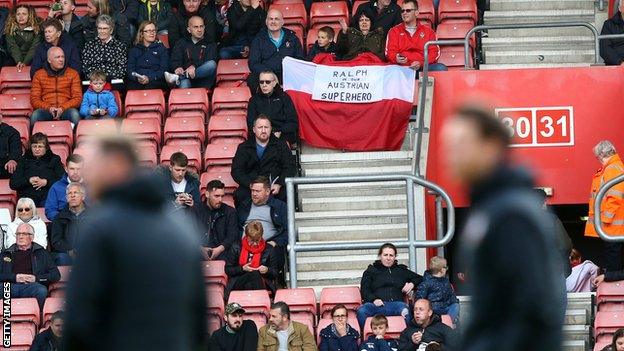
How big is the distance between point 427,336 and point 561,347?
309 inches

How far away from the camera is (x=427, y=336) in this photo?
13609mm

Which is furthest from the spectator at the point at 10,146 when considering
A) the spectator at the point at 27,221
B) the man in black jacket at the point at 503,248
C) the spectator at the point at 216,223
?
the man in black jacket at the point at 503,248

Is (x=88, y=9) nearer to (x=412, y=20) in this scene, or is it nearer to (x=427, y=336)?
(x=412, y=20)

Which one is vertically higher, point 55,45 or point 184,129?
point 55,45

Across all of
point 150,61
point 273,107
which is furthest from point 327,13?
point 273,107

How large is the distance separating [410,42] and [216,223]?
313 cm

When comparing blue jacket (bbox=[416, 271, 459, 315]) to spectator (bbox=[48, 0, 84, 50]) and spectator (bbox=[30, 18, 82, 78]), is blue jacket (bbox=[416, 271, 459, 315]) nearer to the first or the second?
spectator (bbox=[30, 18, 82, 78])

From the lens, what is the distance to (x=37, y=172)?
16.3m

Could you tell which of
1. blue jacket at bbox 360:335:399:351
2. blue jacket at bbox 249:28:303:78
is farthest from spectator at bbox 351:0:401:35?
blue jacket at bbox 360:335:399:351

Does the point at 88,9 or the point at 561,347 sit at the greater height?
the point at 88,9

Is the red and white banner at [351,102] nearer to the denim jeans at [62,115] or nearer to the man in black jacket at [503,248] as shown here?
the denim jeans at [62,115]

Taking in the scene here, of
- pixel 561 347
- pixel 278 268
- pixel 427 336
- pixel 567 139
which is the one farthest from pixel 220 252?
pixel 561 347

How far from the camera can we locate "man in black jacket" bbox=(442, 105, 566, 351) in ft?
18.7

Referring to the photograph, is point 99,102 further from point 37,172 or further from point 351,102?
point 351,102
